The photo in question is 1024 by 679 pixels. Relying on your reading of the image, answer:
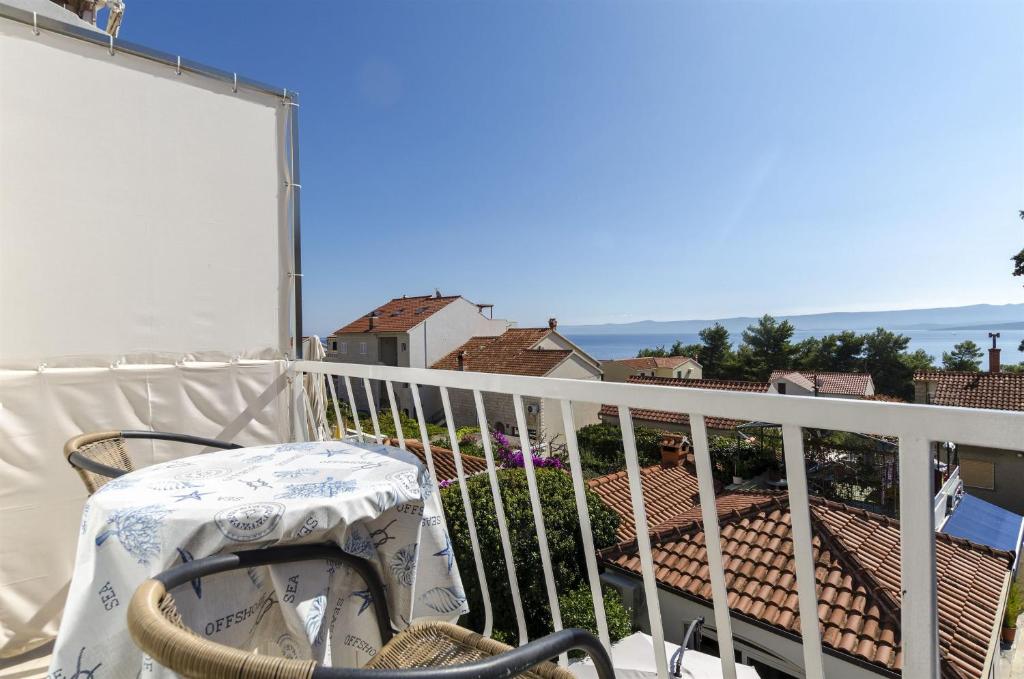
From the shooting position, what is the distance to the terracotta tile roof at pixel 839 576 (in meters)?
4.05

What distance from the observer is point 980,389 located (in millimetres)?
15500

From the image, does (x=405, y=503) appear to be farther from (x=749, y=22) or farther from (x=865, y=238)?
(x=865, y=238)

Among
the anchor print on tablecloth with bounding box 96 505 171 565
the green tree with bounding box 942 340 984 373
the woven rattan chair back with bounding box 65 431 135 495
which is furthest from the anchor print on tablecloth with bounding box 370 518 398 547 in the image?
the green tree with bounding box 942 340 984 373

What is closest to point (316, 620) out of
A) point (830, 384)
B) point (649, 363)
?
point (830, 384)

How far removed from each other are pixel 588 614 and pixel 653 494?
411 centimetres

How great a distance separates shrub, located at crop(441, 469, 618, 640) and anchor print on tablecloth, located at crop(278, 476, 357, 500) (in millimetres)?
3495

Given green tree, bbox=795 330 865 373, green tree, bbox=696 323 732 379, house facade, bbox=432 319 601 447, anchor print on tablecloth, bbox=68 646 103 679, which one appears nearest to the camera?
anchor print on tablecloth, bbox=68 646 103 679

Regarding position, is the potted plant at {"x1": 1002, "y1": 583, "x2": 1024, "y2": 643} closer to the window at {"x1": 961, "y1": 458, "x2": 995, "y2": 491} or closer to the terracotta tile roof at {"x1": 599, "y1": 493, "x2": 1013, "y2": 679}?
the terracotta tile roof at {"x1": 599, "y1": 493, "x2": 1013, "y2": 679}

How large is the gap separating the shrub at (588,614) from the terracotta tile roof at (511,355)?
509 inches

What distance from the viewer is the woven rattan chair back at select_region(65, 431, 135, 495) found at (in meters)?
1.32

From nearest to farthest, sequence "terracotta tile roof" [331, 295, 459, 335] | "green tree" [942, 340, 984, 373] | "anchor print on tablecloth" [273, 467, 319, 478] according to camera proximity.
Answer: "anchor print on tablecloth" [273, 467, 319, 478] → "terracotta tile roof" [331, 295, 459, 335] → "green tree" [942, 340, 984, 373]

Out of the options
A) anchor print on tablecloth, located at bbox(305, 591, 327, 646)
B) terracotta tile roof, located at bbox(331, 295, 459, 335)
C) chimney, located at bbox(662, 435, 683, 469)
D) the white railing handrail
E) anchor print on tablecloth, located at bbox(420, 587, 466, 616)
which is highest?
terracotta tile roof, located at bbox(331, 295, 459, 335)

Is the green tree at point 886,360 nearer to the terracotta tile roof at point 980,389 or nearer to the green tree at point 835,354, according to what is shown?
the green tree at point 835,354

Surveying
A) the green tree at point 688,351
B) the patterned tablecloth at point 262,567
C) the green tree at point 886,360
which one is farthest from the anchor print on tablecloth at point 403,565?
the green tree at point 886,360
